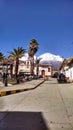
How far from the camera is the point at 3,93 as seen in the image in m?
21.6

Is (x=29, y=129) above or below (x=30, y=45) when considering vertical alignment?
below

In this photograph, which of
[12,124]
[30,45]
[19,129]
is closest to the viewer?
[19,129]

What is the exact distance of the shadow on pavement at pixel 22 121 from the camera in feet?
28.5

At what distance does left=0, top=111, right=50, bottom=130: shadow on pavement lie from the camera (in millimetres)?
8688

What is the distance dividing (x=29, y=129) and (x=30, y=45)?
93.8 m

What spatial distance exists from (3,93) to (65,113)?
34.2 feet

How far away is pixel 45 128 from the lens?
338 inches

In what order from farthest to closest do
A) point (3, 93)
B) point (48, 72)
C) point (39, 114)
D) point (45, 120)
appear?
point (48, 72), point (3, 93), point (39, 114), point (45, 120)

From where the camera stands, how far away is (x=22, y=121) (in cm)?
970

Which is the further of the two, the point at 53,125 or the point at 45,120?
the point at 45,120

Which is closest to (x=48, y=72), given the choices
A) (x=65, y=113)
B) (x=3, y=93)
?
(x=3, y=93)

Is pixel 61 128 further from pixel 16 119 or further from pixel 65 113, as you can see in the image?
pixel 65 113

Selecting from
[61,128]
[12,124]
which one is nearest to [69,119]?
[61,128]

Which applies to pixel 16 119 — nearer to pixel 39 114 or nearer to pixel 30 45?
pixel 39 114
